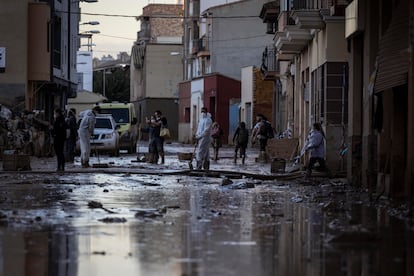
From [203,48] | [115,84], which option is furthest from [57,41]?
[115,84]

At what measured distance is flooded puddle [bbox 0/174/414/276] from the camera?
27.1 feet

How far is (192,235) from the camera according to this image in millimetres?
10383

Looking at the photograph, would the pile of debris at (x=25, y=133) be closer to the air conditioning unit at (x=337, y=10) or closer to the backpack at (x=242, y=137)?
the backpack at (x=242, y=137)

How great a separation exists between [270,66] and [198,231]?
36223 mm

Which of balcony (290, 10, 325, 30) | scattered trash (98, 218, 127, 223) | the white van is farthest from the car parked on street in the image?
scattered trash (98, 218, 127, 223)

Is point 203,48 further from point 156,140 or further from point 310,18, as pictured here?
point 310,18

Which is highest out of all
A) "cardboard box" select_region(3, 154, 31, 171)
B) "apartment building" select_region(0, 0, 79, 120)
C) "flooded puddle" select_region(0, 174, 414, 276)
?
"apartment building" select_region(0, 0, 79, 120)

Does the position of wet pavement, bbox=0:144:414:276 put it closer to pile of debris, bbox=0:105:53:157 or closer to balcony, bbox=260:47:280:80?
pile of debris, bbox=0:105:53:157

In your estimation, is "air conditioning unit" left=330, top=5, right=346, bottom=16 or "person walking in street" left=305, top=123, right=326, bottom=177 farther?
"air conditioning unit" left=330, top=5, right=346, bottom=16

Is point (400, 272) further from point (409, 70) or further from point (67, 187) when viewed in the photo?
point (67, 187)

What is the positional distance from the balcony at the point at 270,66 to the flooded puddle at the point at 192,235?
2912cm

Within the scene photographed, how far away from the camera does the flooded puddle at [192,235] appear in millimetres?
8273

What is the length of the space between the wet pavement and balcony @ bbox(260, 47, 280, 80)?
1073 inches

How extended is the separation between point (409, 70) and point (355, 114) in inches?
222
